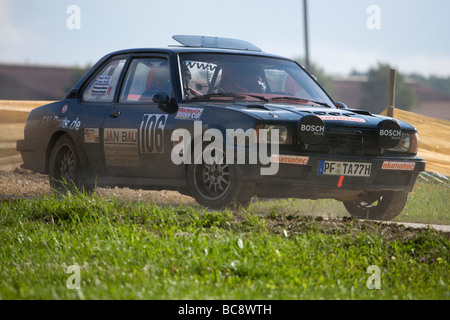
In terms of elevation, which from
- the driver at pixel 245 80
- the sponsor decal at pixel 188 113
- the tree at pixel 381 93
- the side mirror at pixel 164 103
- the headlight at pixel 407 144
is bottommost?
the tree at pixel 381 93

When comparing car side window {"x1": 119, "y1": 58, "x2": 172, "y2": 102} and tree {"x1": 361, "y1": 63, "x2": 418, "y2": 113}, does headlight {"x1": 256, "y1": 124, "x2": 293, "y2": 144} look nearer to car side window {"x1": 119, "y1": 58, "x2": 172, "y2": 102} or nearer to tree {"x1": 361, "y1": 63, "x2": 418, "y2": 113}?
car side window {"x1": 119, "y1": 58, "x2": 172, "y2": 102}

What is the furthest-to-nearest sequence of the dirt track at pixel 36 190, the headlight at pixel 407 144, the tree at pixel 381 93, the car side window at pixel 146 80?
the tree at pixel 381 93 → the dirt track at pixel 36 190 → the car side window at pixel 146 80 → the headlight at pixel 407 144

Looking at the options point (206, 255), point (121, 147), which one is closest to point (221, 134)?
point (121, 147)

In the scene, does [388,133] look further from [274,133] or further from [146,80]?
[146,80]

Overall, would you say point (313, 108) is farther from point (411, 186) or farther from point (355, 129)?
point (411, 186)

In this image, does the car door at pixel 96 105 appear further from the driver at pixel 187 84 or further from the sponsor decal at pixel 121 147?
the driver at pixel 187 84

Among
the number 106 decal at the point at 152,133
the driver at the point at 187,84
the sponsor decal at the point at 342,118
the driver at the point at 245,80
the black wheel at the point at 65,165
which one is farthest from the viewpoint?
the black wheel at the point at 65,165

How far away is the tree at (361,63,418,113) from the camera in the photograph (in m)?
77.6

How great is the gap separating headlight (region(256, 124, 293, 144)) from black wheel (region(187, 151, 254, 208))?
404 millimetres

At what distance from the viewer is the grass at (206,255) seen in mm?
4754

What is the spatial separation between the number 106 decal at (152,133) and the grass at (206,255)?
44.8 inches

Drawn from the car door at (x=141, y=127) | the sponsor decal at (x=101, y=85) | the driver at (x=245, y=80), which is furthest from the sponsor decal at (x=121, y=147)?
the driver at (x=245, y=80)

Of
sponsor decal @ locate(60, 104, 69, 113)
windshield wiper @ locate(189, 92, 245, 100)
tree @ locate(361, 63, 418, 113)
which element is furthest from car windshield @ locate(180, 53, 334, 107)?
tree @ locate(361, 63, 418, 113)

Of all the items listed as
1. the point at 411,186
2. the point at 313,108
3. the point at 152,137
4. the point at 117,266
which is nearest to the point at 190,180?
the point at 152,137
